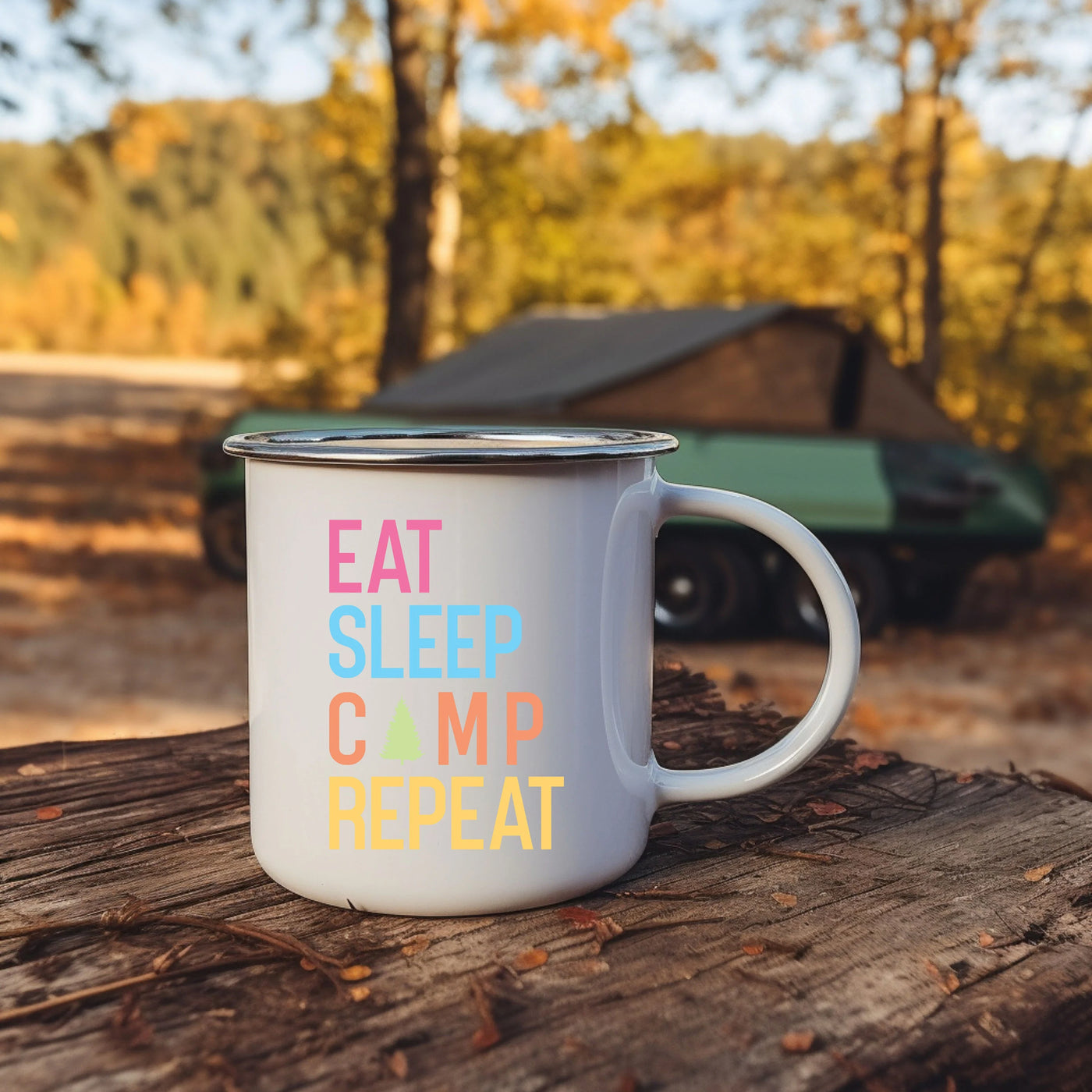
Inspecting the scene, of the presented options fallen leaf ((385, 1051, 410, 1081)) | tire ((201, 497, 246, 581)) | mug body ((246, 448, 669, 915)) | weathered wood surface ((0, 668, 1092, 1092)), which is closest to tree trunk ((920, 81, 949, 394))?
tire ((201, 497, 246, 581))

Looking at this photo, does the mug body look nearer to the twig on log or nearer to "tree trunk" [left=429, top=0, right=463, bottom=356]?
the twig on log

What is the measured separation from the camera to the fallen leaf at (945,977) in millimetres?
999

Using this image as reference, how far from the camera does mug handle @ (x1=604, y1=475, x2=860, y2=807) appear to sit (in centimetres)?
109

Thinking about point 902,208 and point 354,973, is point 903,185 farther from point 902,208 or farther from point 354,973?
point 354,973

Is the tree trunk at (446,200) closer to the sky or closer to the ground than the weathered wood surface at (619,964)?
closer to the sky

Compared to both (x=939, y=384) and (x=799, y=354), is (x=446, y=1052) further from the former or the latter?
(x=939, y=384)

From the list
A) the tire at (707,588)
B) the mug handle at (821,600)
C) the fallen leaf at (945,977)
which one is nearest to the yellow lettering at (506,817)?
the mug handle at (821,600)

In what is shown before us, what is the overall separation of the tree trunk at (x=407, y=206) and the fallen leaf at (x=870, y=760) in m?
9.77

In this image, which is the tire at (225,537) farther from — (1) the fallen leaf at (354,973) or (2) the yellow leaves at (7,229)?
(1) the fallen leaf at (354,973)

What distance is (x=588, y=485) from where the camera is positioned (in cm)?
103

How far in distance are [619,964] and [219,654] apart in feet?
19.4

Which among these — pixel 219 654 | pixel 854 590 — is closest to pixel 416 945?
pixel 219 654

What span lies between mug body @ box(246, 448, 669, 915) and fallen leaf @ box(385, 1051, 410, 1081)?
0.20m

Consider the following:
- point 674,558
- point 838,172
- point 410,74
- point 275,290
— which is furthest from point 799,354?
point 275,290
